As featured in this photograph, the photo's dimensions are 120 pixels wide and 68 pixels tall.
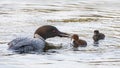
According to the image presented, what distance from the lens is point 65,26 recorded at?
→ 17500mm

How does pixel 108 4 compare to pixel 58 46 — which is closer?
pixel 58 46

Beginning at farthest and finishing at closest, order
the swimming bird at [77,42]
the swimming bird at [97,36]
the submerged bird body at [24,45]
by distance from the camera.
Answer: the swimming bird at [97,36] < the swimming bird at [77,42] < the submerged bird body at [24,45]

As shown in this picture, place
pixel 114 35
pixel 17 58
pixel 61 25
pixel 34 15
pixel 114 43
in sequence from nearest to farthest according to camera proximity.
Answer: pixel 17 58 < pixel 114 43 < pixel 114 35 < pixel 61 25 < pixel 34 15

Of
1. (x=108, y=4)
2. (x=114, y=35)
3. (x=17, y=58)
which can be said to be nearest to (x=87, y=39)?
(x=114, y=35)

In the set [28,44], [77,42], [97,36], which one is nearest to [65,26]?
[97,36]

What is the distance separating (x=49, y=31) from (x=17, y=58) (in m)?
2.48

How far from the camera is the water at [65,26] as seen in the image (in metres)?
12.5

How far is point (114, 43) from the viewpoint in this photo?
14750 millimetres

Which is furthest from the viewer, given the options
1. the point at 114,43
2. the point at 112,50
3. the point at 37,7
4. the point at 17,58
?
the point at 37,7

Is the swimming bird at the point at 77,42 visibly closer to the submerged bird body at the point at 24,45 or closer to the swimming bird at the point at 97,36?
the swimming bird at the point at 97,36

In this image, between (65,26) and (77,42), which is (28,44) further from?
(65,26)

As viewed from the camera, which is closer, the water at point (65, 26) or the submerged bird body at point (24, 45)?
the water at point (65, 26)

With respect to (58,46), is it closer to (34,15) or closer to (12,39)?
(12,39)

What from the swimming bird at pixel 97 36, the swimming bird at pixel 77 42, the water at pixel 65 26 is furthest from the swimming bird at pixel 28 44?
the swimming bird at pixel 97 36
